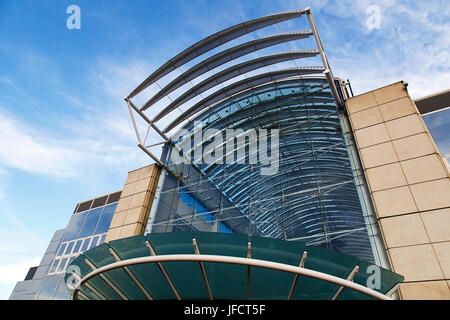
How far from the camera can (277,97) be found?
599 inches

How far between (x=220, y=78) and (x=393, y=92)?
8.35 m

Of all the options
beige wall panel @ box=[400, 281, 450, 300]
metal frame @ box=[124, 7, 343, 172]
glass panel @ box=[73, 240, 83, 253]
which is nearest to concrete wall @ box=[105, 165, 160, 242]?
metal frame @ box=[124, 7, 343, 172]

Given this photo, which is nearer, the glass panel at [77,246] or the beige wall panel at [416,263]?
the beige wall panel at [416,263]

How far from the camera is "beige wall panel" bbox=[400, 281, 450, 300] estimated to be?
6.70 m

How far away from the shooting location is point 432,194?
8102 millimetres

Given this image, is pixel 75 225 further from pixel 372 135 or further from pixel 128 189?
pixel 372 135

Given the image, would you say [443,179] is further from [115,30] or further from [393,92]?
[115,30]

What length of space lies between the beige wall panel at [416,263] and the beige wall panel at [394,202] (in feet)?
3.67

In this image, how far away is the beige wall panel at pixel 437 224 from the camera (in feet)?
24.4

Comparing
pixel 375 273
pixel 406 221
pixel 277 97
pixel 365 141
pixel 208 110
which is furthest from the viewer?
pixel 208 110

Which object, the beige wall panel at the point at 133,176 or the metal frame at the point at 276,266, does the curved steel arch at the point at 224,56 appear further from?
the metal frame at the point at 276,266

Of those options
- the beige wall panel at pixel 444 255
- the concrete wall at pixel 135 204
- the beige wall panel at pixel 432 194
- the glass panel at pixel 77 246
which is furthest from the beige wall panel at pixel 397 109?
the glass panel at pixel 77 246

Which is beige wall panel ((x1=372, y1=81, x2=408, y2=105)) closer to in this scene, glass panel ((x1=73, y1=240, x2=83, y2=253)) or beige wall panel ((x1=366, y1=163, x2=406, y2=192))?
beige wall panel ((x1=366, y1=163, x2=406, y2=192))
